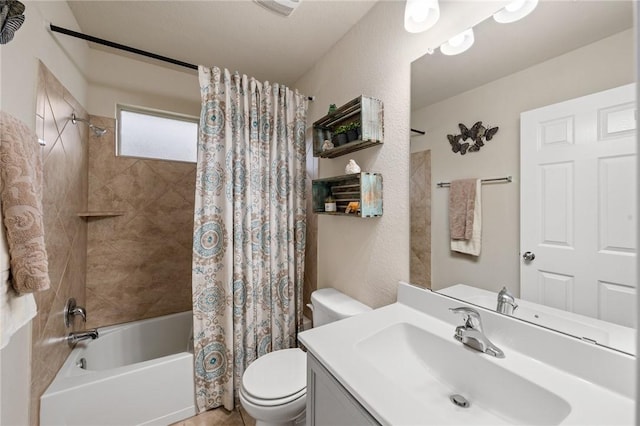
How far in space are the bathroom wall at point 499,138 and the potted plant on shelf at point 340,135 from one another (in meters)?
0.39

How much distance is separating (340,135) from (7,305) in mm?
1443

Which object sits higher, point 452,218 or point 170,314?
point 452,218

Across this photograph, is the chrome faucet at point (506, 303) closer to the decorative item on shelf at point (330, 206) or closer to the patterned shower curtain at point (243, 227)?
the decorative item on shelf at point (330, 206)

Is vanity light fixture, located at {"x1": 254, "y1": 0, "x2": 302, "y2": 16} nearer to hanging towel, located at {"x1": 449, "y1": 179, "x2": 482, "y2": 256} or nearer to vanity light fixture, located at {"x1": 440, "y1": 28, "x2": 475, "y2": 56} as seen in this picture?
vanity light fixture, located at {"x1": 440, "y1": 28, "x2": 475, "y2": 56}

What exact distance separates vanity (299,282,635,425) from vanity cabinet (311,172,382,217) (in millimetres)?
534

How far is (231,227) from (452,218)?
121 centimetres

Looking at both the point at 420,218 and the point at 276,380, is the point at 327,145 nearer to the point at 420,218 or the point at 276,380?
the point at 420,218

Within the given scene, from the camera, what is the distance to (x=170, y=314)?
214 centimetres

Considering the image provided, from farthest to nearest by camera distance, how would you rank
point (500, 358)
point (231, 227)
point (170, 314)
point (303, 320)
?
1. point (170, 314)
2. point (303, 320)
3. point (231, 227)
4. point (500, 358)

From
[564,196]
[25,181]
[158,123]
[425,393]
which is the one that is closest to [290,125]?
[158,123]

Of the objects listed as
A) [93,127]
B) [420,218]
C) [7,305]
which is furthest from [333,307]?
[93,127]

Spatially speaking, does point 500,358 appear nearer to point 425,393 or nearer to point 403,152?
point 425,393

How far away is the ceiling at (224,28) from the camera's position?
1428 millimetres

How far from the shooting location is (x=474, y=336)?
0.82 meters
